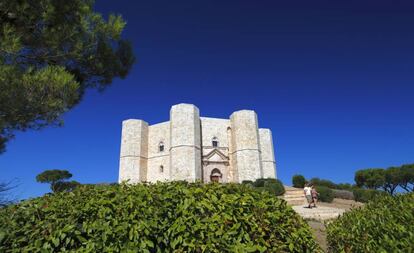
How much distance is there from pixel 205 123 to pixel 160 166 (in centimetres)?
786

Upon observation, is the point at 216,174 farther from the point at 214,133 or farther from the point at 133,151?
the point at 133,151

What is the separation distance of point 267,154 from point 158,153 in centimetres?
1458

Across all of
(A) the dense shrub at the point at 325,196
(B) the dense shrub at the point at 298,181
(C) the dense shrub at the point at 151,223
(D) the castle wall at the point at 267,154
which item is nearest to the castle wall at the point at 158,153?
(D) the castle wall at the point at 267,154

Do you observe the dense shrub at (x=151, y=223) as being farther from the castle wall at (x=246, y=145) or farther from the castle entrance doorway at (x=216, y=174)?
the castle entrance doorway at (x=216, y=174)

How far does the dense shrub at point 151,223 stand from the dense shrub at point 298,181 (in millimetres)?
28345

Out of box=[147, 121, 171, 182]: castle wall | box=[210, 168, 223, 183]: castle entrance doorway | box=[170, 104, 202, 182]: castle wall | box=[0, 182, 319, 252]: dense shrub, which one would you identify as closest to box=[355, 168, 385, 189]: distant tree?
box=[210, 168, 223, 183]: castle entrance doorway

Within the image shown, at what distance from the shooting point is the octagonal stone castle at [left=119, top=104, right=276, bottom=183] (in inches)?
1185

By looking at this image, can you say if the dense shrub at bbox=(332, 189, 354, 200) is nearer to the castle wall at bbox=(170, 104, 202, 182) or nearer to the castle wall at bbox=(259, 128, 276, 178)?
the castle wall at bbox=(259, 128, 276, 178)

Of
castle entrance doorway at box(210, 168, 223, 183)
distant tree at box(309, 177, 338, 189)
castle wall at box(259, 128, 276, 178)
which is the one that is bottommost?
distant tree at box(309, 177, 338, 189)

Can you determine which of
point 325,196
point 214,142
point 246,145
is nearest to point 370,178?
point 246,145

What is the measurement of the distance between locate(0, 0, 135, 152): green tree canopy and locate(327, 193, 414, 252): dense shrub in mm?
5706

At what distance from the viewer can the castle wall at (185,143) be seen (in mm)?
29297

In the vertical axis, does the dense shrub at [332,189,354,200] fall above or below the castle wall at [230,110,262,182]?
below

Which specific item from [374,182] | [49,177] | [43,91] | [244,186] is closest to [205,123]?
[49,177]
